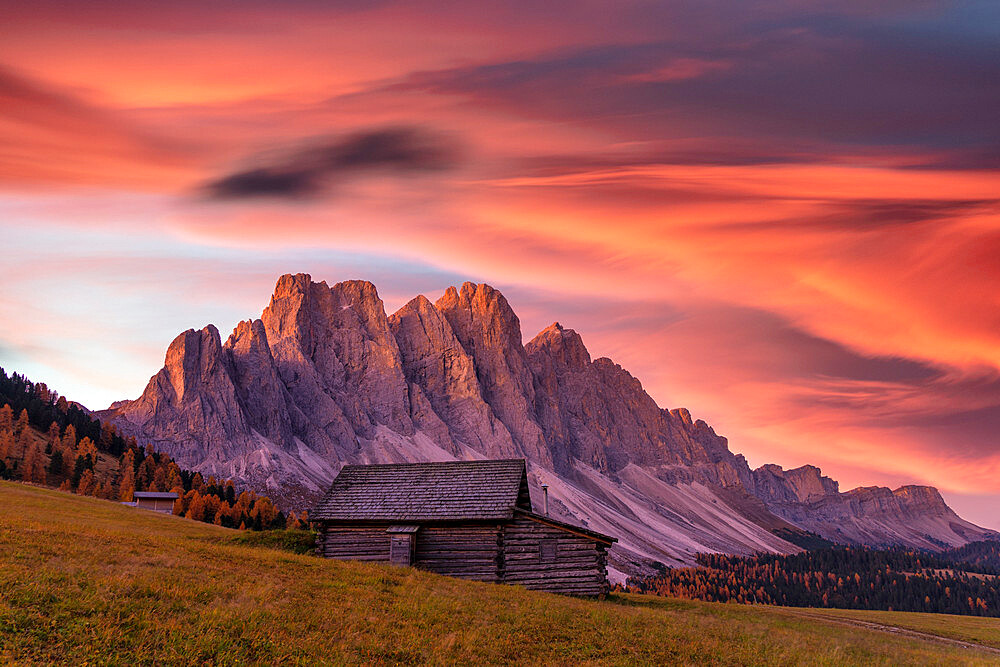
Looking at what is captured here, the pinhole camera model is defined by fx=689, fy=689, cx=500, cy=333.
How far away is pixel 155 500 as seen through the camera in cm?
9069

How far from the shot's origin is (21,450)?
118188mm

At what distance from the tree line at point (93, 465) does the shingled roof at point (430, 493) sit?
219 feet

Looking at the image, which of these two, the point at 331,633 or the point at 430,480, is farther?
the point at 430,480

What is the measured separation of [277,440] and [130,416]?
3742cm

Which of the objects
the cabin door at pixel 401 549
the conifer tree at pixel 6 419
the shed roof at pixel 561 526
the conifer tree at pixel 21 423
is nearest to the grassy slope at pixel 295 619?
the shed roof at pixel 561 526

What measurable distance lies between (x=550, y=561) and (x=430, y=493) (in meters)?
7.46

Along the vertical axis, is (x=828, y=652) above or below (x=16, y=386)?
below

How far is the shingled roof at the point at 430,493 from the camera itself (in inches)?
1422

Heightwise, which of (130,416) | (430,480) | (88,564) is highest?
(130,416)

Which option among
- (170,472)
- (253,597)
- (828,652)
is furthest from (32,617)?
(170,472)

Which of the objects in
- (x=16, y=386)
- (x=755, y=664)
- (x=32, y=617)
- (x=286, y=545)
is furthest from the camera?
(x=16, y=386)

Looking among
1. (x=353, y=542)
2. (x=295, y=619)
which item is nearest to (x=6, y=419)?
(x=353, y=542)

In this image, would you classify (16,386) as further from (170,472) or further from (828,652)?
(828,652)

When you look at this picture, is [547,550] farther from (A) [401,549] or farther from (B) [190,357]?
(B) [190,357]
